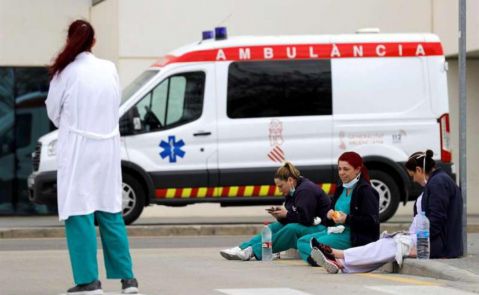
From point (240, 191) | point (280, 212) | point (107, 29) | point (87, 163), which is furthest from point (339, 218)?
point (107, 29)

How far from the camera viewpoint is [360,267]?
484 inches

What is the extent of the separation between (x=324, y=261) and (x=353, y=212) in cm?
81

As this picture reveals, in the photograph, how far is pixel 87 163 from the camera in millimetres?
9430

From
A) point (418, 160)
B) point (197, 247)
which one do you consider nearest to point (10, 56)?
point (197, 247)

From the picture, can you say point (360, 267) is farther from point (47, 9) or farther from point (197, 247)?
point (47, 9)

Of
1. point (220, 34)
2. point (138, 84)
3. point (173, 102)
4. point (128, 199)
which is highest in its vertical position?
point (220, 34)

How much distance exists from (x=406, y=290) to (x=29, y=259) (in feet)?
17.0

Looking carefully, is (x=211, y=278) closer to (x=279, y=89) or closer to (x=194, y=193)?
(x=194, y=193)

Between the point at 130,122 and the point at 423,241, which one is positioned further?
the point at 130,122

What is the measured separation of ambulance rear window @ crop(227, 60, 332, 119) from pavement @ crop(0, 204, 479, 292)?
1704 millimetres

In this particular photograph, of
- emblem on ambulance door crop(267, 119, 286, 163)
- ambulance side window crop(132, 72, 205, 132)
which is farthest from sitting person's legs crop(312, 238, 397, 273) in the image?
ambulance side window crop(132, 72, 205, 132)

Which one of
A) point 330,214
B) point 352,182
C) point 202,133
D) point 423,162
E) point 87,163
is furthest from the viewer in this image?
point 202,133

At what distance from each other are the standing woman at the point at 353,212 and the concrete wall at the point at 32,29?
43.5 ft

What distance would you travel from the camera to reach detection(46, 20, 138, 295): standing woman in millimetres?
9430
